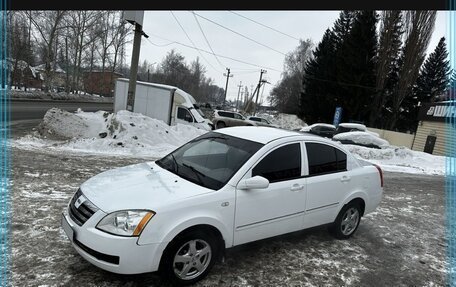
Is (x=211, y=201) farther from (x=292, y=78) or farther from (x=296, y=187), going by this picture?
(x=292, y=78)

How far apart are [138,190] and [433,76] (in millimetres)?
46139

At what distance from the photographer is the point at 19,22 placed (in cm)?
3769

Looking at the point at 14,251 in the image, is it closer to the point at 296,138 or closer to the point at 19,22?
the point at 296,138

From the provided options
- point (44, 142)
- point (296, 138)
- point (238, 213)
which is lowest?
point (44, 142)

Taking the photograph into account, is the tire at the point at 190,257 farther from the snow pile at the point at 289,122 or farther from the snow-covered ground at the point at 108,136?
the snow pile at the point at 289,122

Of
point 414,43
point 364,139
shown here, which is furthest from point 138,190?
point 414,43

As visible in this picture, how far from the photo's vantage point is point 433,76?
39531 millimetres

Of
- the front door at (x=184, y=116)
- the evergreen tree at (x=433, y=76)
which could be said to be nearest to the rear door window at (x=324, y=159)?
the front door at (x=184, y=116)

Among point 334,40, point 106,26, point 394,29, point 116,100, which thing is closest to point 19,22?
point 106,26

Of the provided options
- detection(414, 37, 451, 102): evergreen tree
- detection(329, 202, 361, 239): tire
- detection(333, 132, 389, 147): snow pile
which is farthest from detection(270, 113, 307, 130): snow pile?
detection(329, 202, 361, 239): tire

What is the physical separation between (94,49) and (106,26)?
498cm

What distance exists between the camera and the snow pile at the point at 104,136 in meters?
10.4

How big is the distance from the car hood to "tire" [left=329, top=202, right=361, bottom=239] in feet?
7.84

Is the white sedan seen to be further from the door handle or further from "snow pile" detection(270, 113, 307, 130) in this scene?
"snow pile" detection(270, 113, 307, 130)
